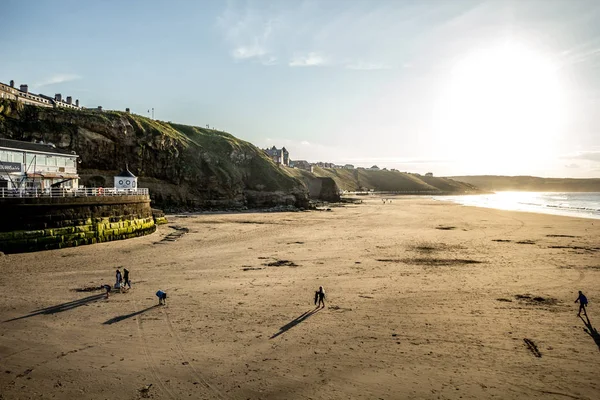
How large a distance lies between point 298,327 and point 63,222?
79.9ft

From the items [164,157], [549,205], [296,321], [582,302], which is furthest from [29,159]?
[549,205]

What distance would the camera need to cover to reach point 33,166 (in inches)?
1380

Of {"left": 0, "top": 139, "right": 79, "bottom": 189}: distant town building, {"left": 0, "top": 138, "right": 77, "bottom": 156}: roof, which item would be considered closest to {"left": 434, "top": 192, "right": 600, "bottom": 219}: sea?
{"left": 0, "top": 139, "right": 79, "bottom": 189}: distant town building

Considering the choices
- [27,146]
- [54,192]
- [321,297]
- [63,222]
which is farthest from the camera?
[27,146]

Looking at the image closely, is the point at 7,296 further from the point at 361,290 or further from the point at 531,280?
the point at 531,280

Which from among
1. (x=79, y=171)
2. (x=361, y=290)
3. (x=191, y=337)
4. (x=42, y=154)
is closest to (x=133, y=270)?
(x=191, y=337)

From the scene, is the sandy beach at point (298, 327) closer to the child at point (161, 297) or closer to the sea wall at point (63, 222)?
the child at point (161, 297)

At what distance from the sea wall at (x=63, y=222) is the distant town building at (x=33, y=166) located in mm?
7652

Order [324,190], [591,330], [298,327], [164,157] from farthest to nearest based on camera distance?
[324,190], [164,157], [298,327], [591,330]

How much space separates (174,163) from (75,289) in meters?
53.1

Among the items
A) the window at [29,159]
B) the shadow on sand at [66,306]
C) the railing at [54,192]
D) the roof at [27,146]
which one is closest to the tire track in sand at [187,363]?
the shadow on sand at [66,306]

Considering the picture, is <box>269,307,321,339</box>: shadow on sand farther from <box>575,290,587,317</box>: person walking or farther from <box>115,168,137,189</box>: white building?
<box>115,168,137,189</box>: white building

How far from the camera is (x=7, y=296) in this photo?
16750mm

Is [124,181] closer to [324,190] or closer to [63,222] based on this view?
[63,222]
